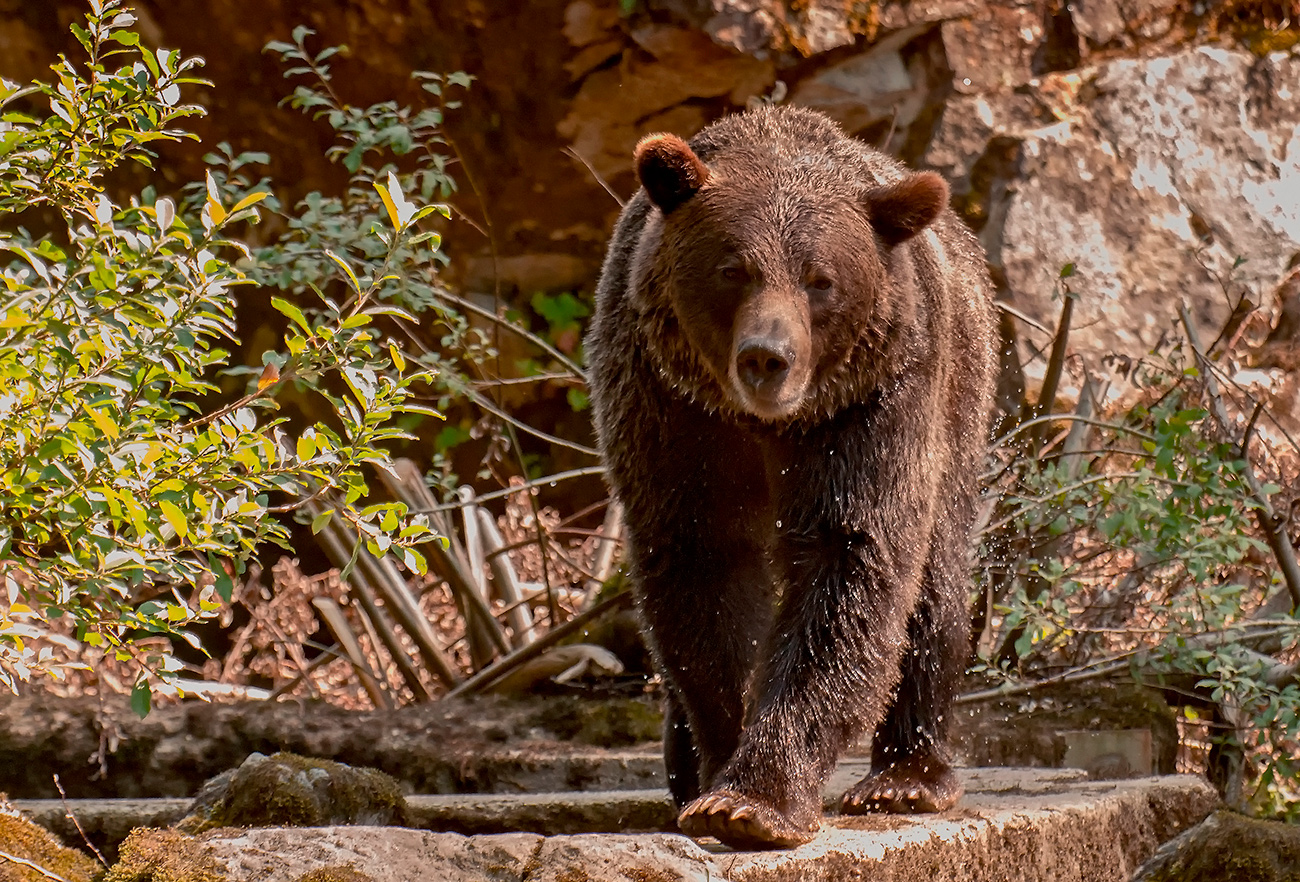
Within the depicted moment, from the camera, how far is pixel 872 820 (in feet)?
12.0

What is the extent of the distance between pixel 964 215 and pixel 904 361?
4464 millimetres

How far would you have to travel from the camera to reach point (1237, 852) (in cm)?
352

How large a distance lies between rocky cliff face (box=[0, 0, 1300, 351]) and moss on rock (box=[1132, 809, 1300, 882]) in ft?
14.6

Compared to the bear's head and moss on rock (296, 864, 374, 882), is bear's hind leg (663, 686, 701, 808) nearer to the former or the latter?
the bear's head

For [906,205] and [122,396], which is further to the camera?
[906,205]

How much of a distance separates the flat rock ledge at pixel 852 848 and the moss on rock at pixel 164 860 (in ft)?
0.07

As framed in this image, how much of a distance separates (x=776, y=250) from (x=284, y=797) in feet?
5.71

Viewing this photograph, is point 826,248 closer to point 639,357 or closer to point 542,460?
point 639,357

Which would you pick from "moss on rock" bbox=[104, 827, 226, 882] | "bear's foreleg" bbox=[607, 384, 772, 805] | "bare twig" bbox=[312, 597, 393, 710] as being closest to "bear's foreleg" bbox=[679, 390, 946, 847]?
"bear's foreleg" bbox=[607, 384, 772, 805]

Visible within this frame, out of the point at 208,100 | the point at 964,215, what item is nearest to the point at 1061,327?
the point at 964,215

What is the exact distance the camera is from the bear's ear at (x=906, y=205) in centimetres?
384

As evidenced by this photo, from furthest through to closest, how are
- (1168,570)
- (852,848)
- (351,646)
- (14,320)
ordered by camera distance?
(1168,570), (351,646), (852,848), (14,320)

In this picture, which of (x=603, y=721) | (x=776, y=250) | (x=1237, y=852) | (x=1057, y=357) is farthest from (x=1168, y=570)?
(x=776, y=250)

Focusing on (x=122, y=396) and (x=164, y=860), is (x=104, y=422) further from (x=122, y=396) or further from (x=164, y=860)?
(x=164, y=860)
